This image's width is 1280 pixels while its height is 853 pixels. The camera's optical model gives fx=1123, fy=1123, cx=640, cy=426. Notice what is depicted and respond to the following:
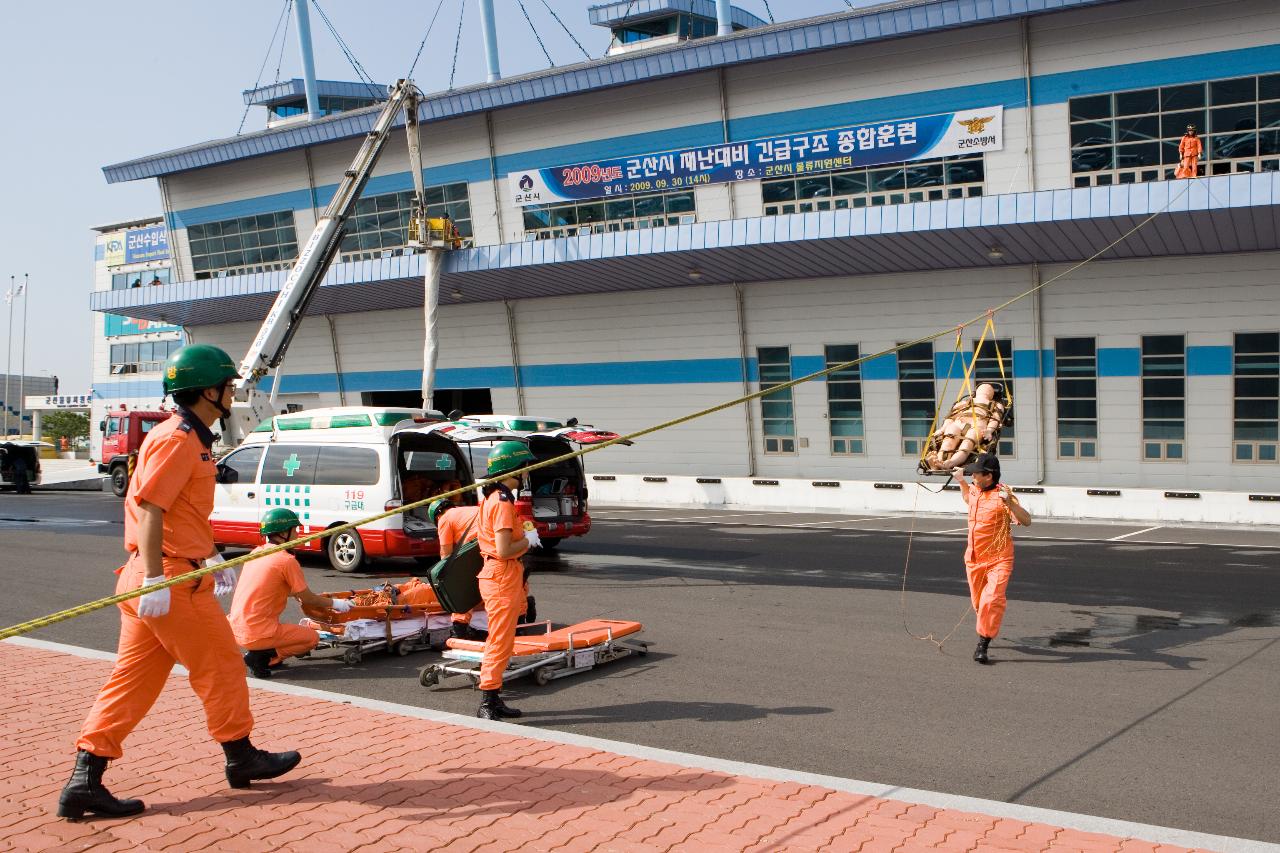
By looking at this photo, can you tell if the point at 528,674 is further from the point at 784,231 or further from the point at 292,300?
the point at 292,300

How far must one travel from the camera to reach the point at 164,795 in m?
5.66

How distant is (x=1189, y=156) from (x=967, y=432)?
13398 millimetres

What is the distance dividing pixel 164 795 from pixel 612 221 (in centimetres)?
2444

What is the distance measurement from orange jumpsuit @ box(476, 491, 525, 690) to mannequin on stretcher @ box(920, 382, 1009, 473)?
4.61 m

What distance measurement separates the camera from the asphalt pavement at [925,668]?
6328 millimetres

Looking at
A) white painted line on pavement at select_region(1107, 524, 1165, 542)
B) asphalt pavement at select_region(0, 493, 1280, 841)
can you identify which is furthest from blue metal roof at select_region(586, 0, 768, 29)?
asphalt pavement at select_region(0, 493, 1280, 841)

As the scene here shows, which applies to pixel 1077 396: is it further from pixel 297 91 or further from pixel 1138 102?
pixel 297 91

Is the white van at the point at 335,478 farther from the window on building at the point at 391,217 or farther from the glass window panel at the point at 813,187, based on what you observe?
the window on building at the point at 391,217

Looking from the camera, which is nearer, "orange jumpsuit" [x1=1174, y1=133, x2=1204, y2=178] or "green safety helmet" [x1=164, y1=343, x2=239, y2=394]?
"green safety helmet" [x1=164, y1=343, x2=239, y2=394]

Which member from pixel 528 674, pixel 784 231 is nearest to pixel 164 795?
pixel 528 674

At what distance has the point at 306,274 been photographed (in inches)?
1026

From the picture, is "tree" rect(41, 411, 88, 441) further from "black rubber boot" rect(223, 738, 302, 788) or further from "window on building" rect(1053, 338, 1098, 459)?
"black rubber boot" rect(223, 738, 302, 788)

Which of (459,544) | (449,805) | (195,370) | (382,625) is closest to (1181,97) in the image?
(459,544)

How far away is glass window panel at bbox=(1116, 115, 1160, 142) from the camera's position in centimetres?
2208
